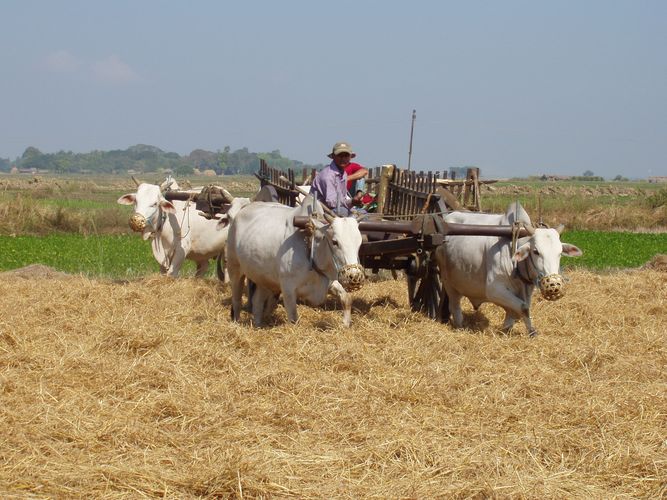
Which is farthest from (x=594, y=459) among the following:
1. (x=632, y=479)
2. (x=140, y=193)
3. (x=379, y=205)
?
(x=140, y=193)

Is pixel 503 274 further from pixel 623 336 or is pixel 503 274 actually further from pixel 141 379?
pixel 141 379

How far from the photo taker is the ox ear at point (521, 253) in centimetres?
953

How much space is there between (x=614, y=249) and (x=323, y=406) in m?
20.3

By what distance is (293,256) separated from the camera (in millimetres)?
9547

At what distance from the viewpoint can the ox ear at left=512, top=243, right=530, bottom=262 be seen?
375 inches

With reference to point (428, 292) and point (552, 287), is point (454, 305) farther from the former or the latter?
point (552, 287)

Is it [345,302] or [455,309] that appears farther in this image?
[455,309]

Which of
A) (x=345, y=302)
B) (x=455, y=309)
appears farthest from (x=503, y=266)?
(x=345, y=302)

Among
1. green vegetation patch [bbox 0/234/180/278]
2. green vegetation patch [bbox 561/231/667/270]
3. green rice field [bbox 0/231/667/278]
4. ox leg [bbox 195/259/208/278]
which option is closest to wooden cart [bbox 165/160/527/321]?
ox leg [bbox 195/259/208/278]

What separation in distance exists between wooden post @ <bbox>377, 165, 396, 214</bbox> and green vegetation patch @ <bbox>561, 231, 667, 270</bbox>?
880 centimetres

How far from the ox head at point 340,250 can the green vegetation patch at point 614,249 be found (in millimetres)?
11403

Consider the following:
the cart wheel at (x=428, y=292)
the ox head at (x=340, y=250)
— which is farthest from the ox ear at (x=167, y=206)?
the ox head at (x=340, y=250)

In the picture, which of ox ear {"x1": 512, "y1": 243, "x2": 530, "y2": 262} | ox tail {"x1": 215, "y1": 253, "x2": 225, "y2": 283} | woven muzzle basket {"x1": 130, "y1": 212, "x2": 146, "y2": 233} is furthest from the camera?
ox tail {"x1": 215, "y1": 253, "x2": 225, "y2": 283}

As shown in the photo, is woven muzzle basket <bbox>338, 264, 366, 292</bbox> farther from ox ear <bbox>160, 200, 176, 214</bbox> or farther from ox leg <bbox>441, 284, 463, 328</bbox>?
ox ear <bbox>160, 200, 176, 214</bbox>
